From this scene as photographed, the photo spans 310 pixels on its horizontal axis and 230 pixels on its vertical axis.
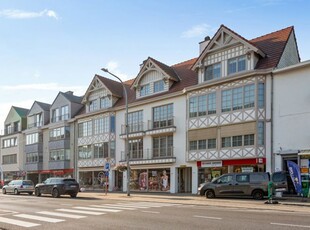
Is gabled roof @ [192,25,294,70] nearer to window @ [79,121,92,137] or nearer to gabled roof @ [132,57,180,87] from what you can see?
gabled roof @ [132,57,180,87]

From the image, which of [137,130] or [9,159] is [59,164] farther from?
[9,159]

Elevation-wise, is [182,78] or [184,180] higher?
[182,78]

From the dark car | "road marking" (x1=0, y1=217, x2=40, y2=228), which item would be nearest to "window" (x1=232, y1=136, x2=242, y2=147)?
the dark car

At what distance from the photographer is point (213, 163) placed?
2914 centimetres

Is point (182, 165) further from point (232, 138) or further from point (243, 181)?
point (243, 181)

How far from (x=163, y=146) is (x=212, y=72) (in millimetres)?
7828

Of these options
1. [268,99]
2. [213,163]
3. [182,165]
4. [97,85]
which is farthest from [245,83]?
[97,85]

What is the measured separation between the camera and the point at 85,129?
139 ft

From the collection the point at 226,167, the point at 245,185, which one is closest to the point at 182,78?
the point at 226,167

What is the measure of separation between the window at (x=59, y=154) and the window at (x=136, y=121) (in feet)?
37.3

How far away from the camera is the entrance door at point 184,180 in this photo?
107 feet

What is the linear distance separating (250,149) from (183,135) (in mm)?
6626

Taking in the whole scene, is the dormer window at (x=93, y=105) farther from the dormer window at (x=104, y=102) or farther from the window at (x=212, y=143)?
the window at (x=212, y=143)

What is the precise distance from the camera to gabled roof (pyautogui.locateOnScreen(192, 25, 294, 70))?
2734 cm
